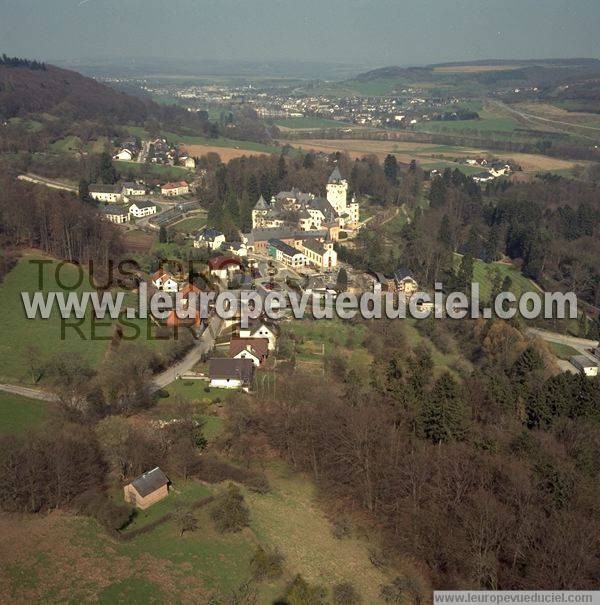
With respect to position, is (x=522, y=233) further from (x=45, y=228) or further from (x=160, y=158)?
(x=160, y=158)

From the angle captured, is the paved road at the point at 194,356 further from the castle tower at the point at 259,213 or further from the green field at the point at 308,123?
the green field at the point at 308,123

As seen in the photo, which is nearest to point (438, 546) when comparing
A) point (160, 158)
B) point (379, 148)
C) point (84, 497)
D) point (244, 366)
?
point (84, 497)

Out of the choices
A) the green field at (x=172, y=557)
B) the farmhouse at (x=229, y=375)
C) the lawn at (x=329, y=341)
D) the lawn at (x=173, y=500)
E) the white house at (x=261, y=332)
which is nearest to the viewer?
the green field at (x=172, y=557)

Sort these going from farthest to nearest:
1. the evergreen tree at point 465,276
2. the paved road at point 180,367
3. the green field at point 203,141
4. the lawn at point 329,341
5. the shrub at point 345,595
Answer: the green field at point 203,141, the evergreen tree at point 465,276, the lawn at point 329,341, the paved road at point 180,367, the shrub at point 345,595

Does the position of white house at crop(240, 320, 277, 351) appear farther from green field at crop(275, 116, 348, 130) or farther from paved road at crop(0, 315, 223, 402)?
green field at crop(275, 116, 348, 130)

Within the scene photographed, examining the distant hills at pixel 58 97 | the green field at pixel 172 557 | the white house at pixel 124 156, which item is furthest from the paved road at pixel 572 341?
the distant hills at pixel 58 97

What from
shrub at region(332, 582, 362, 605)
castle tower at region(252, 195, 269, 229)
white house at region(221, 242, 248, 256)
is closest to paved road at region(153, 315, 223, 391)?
white house at region(221, 242, 248, 256)

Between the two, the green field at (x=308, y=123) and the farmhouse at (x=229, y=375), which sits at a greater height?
the green field at (x=308, y=123)

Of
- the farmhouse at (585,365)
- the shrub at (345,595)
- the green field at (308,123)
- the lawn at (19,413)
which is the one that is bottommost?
the farmhouse at (585,365)

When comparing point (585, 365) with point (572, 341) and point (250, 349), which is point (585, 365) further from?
point (250, 349)

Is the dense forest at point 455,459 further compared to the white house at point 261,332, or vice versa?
the white house at point 261,332
